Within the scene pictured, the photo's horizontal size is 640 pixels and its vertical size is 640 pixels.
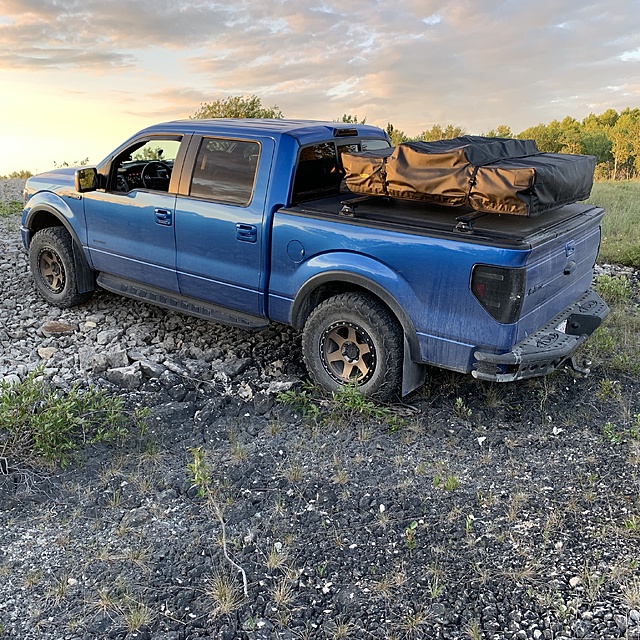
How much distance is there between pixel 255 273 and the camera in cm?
526

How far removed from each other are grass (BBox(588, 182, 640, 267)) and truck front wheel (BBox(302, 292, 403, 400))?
5977 mm

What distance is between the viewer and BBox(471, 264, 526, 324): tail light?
4059mm

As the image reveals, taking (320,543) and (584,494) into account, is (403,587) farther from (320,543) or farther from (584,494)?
(584,494)

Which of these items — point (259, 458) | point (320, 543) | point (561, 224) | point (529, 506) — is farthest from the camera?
point (561, 224)

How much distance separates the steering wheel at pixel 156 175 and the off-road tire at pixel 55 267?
1.13 metres

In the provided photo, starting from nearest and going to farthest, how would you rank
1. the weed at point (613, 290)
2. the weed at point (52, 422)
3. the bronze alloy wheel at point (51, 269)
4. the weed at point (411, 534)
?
1. the weed at point (411, 534)
2. the weed at point (52, 422)
3. the bronze alloy wheel at point (51, 269)
4. the weed at point (613, 290)

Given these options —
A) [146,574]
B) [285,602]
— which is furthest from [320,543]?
[146,574]

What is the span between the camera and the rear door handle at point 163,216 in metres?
5.73

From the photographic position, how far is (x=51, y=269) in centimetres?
718

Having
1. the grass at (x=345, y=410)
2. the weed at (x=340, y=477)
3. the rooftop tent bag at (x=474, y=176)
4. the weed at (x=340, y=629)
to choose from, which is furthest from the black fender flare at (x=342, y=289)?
the weed at (x=340, y=629)

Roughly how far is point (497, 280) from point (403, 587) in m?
1.92

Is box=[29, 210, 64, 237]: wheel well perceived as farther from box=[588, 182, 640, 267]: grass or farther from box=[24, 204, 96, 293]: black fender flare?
box=[588, 182, 640, 267]: grass

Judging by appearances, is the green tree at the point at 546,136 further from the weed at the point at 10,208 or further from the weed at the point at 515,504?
the weed at the point at 515,504

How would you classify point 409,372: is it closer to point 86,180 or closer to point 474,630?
point 474,630
